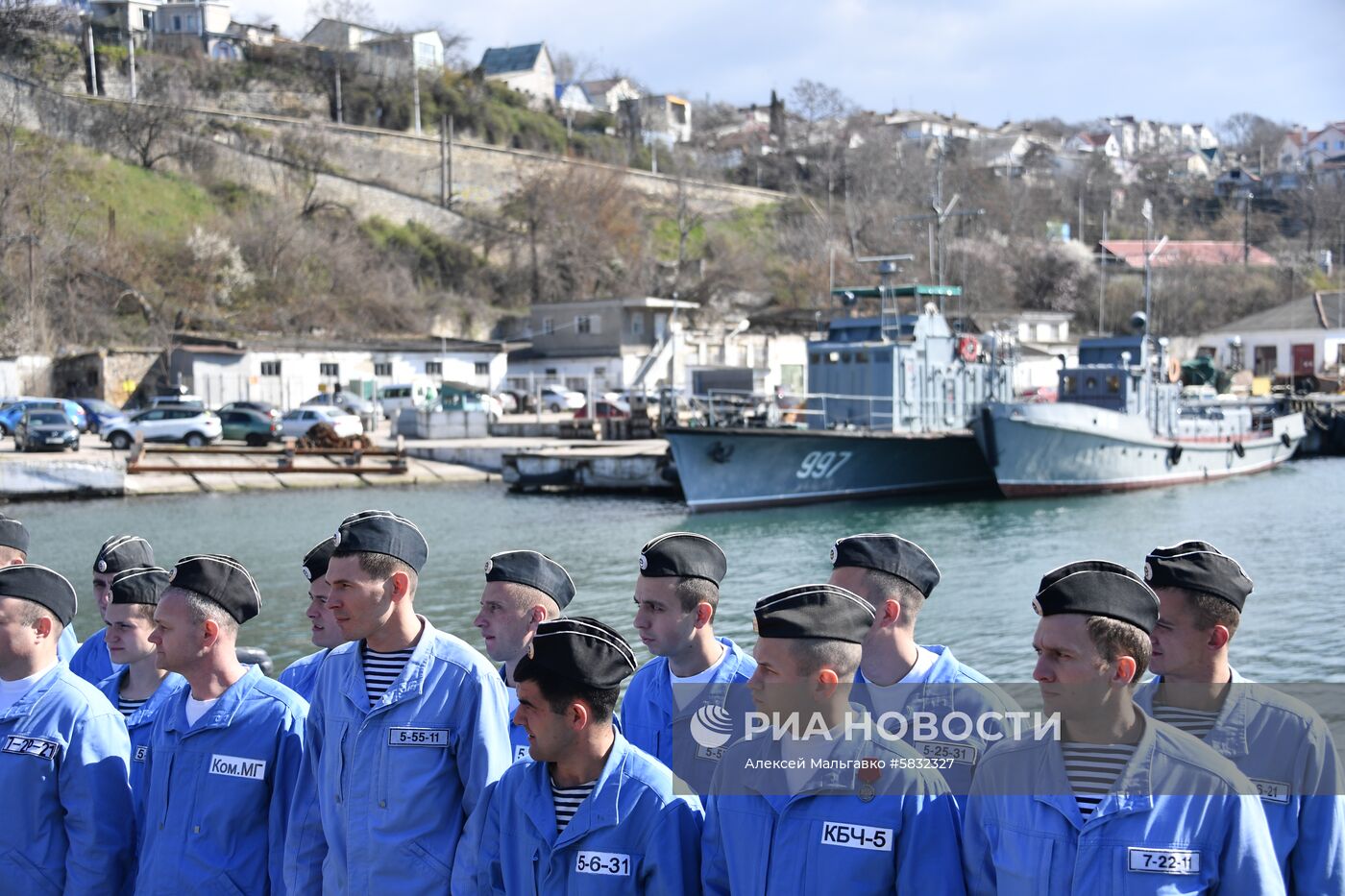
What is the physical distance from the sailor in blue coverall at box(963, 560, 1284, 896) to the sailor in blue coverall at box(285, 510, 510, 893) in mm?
1472

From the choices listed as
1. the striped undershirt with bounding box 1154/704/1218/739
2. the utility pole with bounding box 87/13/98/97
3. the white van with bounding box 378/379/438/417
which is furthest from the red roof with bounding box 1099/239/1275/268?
the striped undershirt with bounding box 1154/704/1218/739

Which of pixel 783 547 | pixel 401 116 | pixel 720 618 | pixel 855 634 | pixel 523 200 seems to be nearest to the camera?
pixel 855 634

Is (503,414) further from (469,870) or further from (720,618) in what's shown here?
(469,870)

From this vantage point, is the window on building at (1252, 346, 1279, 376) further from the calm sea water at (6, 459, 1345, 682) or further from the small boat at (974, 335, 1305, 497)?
the calm sea water at (6, 459, 1345, 682)

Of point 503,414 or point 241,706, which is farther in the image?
point 503,414

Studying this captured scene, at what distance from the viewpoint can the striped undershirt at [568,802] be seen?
330 centimetres

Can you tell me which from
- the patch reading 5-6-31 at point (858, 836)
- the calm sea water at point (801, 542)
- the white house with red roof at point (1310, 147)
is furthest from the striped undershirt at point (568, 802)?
the white house with red roof at point (1310, 147)

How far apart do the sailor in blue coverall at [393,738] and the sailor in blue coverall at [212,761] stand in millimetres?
242

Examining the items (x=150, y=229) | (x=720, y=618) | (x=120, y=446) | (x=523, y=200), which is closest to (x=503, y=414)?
(x=120, y=446)

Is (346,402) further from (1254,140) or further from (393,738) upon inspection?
(1254,140)

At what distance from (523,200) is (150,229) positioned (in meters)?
22.7

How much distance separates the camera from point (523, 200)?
7656 centimetres

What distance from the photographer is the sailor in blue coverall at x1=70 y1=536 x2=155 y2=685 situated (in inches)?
219

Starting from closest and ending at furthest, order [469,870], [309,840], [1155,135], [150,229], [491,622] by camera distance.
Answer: [469,870], [309,840], [491,622], [150,229], [1155,135]
